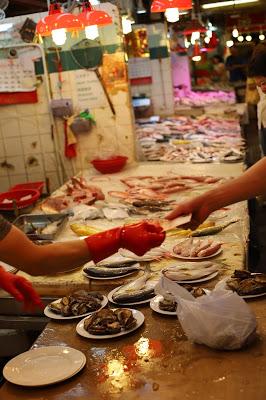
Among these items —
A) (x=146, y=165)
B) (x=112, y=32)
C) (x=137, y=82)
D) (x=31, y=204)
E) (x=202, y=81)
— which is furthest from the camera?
(x=202, y=81)

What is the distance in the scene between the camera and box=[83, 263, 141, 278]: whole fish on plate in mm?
3578

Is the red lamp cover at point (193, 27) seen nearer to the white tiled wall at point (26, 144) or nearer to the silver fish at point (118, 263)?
the white tiled wall at point (26, 144)

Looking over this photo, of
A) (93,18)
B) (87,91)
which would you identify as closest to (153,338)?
(93,18)

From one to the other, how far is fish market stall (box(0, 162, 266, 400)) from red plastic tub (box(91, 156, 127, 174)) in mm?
2461

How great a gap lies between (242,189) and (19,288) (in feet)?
4.63

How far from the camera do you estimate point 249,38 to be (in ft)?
77.8

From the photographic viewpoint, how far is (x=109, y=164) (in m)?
7.33

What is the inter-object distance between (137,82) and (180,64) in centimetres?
380

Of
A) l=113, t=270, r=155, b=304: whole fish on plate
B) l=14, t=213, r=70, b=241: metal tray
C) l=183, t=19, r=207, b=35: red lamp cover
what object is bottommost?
l=113, t=270, r=155, b=304: whole fish on plate

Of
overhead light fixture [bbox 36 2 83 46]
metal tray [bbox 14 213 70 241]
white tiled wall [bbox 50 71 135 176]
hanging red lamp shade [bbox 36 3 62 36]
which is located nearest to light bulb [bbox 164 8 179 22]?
overhead light fixture [bbox 36 2 83 46]

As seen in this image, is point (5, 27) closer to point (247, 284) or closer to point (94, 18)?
point (94, 18)

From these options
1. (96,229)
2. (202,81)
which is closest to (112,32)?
(96,229)

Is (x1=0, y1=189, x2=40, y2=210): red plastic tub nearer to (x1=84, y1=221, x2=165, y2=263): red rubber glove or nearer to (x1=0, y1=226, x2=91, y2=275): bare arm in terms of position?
(x1=0, y1=226, x2=91, y2=275): bare arm

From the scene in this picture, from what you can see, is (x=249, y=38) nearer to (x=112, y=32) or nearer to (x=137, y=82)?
(x=137, y=82)
